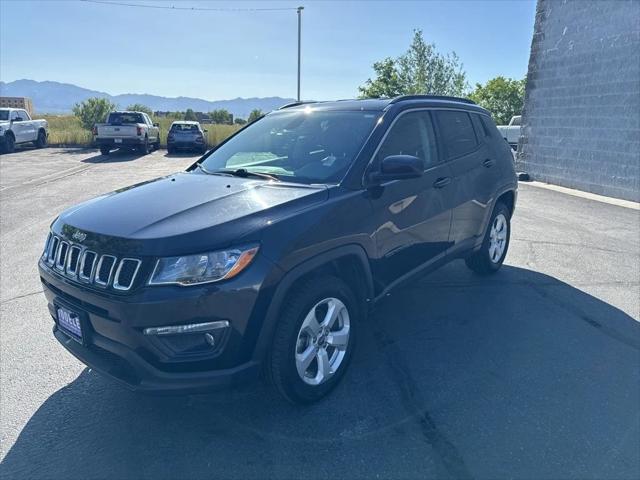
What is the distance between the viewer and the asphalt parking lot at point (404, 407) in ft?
8.21

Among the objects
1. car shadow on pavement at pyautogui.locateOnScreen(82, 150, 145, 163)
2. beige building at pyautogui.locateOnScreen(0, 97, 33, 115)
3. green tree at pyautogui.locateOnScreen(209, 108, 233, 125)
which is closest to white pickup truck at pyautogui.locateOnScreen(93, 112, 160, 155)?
car shadow on pavement at pyautogui.locateOnScreen(82, 150, 145, 163)

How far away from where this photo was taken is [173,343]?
7.84 ft

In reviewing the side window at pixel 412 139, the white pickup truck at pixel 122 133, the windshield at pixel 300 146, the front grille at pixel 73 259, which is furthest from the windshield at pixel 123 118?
the front grille at pixel 73 259

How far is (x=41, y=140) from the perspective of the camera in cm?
2273

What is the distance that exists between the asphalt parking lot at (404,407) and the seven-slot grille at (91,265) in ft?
2.75

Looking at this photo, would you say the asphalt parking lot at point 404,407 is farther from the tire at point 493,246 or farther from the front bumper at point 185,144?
the front bumper at point 185,144

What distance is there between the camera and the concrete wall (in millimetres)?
10883

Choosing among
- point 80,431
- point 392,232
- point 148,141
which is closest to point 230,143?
point 392,232

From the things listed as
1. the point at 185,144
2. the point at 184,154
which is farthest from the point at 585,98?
the point at 184,154

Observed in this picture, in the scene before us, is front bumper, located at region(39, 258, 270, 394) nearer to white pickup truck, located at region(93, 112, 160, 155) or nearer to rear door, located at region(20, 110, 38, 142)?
white pickup truck, located at region(93, 112, 160, 155)

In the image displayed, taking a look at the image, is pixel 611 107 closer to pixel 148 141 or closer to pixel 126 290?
pixel 126 290

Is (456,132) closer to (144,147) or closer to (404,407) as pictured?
(404,407)

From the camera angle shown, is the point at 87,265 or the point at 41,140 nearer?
the point at 87,265

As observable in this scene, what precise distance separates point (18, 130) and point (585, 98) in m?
21.7
